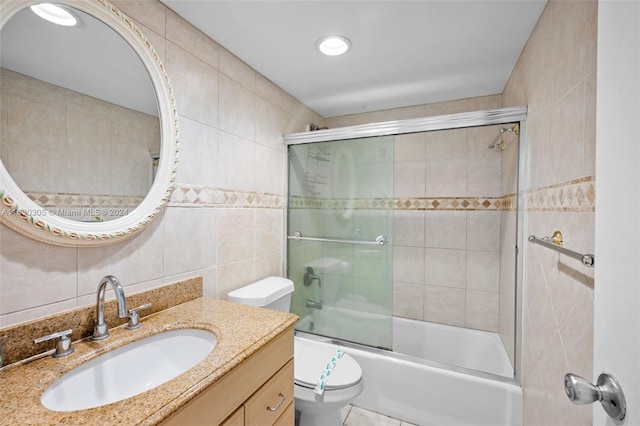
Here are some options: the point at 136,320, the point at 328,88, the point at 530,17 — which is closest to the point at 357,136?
the point at 328,88

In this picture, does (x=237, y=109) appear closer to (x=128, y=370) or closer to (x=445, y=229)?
(x=128, y=370)

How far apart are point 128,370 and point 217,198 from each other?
877 millimetres

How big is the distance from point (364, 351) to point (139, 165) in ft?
5.63

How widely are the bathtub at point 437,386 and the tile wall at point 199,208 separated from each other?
0.91m

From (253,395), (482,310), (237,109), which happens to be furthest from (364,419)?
(237,109)

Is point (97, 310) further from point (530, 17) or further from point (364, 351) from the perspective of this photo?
point (530, 17)

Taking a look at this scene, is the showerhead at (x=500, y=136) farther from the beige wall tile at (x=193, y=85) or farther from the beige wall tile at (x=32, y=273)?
the beige wall tile at (x=32, y=273)

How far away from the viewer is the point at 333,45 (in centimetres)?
163

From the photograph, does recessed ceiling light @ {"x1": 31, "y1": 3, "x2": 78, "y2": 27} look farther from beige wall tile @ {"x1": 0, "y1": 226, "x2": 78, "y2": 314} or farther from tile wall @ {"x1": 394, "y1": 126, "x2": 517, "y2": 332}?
tile wall @ {"x1": 394, "y1": 126, "x2": 517, "y2": 332}

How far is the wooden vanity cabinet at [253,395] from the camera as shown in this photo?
72 cm

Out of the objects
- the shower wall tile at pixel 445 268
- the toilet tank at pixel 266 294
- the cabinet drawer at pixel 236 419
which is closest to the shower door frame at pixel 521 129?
the shower wall tile at pixel 445 268

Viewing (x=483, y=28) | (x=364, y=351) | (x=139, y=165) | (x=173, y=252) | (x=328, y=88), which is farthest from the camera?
(x=328, y=88)

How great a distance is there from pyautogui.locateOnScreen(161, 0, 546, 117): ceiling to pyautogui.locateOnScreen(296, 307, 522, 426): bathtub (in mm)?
1733

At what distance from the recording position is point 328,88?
2207 millimetres
